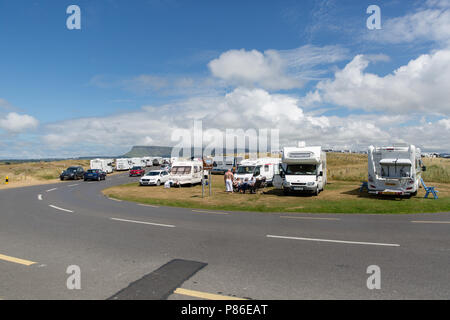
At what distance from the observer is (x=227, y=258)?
6.16m

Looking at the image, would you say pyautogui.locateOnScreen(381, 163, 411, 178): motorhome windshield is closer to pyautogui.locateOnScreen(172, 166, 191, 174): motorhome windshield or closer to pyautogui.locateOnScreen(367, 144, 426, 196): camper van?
pyautogui.locateOnScreen(367, 144, 426, 196): camper van

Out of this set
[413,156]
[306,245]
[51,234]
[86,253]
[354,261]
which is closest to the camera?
[354,261]

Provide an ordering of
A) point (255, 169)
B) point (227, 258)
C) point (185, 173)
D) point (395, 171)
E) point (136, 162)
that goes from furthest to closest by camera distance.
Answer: point (136, 162), point (185, 173), point (255, 169), point (395, 171), point (227, 258)

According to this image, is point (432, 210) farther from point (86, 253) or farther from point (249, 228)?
point (86, 253)

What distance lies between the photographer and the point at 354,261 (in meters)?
5.91

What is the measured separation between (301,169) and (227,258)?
592 inches

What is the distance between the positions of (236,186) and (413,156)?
1184 cm

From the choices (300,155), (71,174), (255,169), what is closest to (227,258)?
(300,155)

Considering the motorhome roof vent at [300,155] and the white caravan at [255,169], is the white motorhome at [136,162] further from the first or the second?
the motorhome roof vent at [300,155]

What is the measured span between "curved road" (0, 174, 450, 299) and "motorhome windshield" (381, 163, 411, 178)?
25.3 feet

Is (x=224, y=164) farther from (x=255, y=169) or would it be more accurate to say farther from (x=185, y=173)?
(x=255, y=169)

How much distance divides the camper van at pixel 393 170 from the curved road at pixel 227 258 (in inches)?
270

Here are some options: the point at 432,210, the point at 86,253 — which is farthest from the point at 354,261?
the point at 432,210

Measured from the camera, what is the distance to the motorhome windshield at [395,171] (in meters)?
17.5
